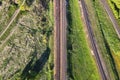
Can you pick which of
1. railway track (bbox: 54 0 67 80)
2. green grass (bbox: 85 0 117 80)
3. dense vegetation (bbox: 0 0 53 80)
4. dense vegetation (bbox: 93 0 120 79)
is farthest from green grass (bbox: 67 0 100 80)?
dense vegetation (bbox: 93 0 120 79)

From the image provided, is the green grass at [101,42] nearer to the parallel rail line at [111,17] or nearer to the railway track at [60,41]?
the parallel rail line at [111,17]

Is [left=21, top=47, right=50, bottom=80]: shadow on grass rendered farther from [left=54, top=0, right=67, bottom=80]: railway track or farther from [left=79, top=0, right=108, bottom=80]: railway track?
[left=79, top=0, right=108, bottom=80]: railway track

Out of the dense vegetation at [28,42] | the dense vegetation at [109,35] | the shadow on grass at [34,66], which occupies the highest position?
the dense vegetation at [28,42]

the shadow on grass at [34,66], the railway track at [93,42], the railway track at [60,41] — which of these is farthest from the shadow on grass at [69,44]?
the shadow on grass at [34,66]

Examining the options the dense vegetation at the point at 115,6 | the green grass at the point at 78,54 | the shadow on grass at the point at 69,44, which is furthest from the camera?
the dense vegetation at the point at 115,6

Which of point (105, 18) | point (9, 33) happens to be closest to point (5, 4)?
point (9, 33)

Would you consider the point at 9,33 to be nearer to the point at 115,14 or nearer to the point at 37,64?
the point at 37,64
